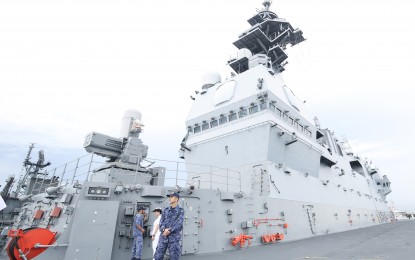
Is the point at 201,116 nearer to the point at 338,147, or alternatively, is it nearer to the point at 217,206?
the point at 217,206

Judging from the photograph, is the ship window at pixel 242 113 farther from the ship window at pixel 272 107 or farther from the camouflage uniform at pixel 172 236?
the camouflage uniform at pixel 172 236

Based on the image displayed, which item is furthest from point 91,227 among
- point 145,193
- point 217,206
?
point 217,206

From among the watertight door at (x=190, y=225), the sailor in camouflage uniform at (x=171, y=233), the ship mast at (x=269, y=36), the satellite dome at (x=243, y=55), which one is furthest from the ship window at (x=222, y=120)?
the sailor in camouflage uniform at (x=171, y=233)

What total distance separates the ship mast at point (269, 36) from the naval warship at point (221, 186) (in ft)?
0.26

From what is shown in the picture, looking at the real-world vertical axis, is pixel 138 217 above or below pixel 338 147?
below

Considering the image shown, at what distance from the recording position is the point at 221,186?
1172 cm

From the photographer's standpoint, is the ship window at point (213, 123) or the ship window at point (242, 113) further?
the ship window at point (213, 123)

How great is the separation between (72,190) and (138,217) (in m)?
2.19

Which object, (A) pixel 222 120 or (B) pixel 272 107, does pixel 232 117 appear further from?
(B) pixel 272 107

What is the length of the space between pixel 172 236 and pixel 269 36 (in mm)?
19085

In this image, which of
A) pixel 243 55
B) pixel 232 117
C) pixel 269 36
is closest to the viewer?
pixel 232 117

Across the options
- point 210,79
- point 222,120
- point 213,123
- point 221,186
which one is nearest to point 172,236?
point 221,186

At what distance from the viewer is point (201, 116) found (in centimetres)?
1332

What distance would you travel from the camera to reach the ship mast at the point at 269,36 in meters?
18.4
